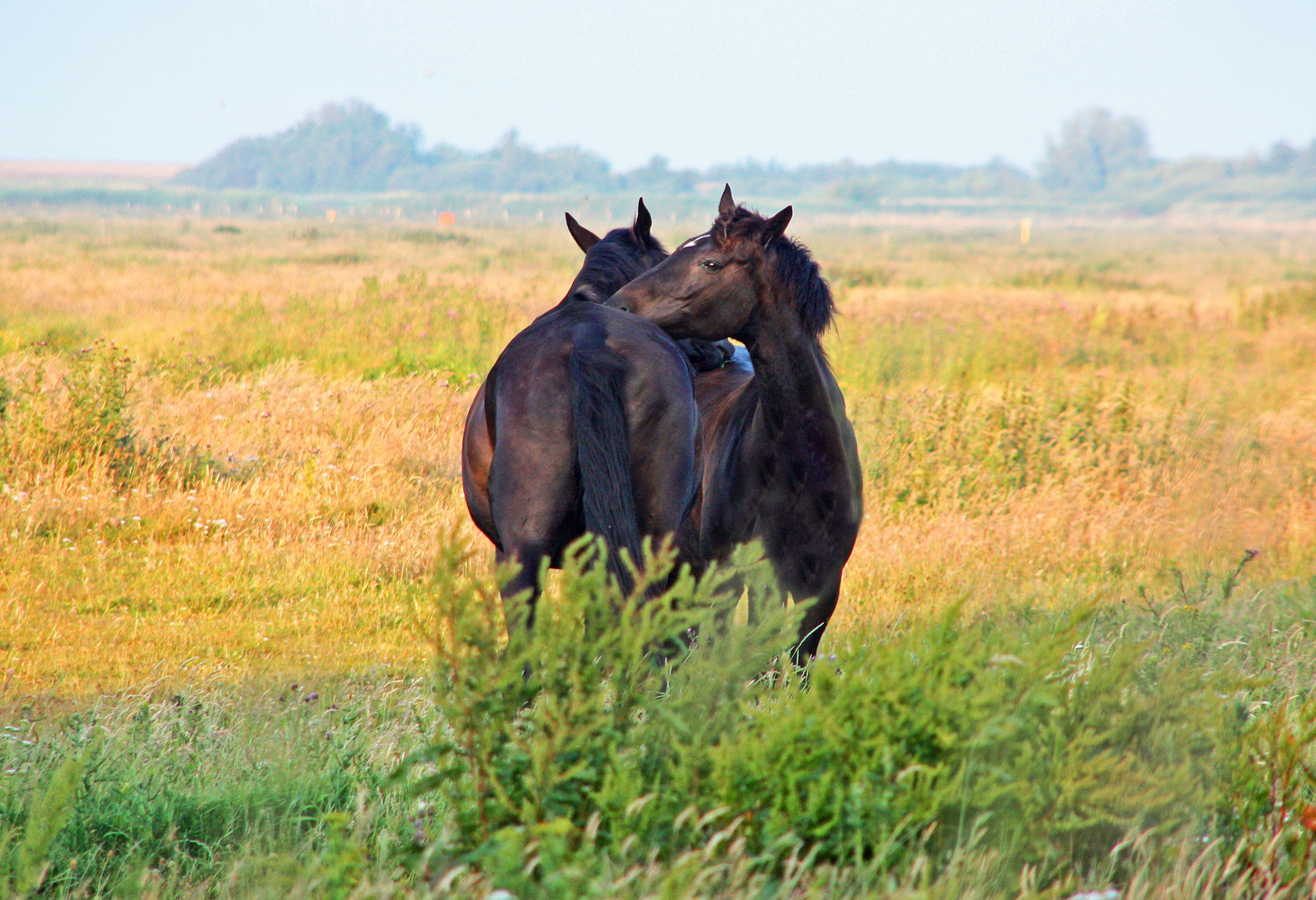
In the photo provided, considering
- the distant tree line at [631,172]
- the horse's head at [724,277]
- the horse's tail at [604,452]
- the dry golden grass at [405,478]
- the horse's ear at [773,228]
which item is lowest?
the dry golden grass at [405,478]

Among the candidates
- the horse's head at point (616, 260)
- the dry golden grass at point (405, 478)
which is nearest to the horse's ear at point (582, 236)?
the horse's head at point (616, 260)

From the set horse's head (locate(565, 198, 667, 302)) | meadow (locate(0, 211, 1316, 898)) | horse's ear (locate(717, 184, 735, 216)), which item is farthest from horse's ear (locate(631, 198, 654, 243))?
meadow (locate(0, 211, 1316, 898))

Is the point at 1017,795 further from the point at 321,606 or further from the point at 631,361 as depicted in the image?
the point at 321,606

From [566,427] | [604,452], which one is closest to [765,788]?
[604,452]

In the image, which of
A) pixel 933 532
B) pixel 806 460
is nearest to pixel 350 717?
pixel 806 460

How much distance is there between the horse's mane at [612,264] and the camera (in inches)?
185

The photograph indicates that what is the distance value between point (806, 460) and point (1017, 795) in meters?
2.09

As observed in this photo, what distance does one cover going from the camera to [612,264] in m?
4.79

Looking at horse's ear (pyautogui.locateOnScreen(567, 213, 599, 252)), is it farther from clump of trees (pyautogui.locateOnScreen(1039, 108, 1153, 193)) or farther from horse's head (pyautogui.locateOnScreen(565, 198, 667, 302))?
clump of trees (pyautogui.locateOnScreen(1039, 108, 1153, 193))

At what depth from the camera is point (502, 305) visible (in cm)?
1529

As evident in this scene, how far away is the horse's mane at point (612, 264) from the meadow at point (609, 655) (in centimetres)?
143

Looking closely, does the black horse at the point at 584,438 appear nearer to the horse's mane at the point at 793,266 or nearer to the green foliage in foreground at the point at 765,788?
the horse's mane at the point at 793,266

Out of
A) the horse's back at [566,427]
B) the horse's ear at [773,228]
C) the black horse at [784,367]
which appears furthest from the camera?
the black horse at [784,367]

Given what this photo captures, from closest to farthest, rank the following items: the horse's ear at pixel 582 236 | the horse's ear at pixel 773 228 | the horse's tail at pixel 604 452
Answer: the horse's tail at pixel 604 452, the horse's ear at pixel 773 228, the horse's ear at pixel 582 236
